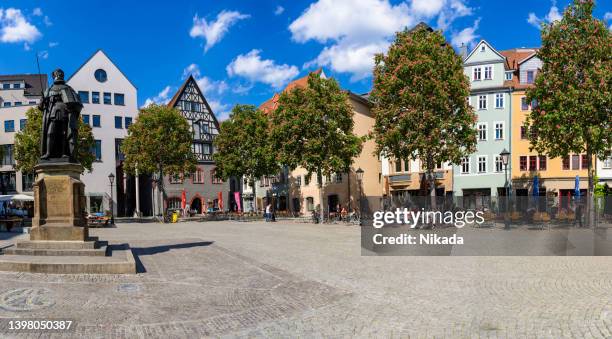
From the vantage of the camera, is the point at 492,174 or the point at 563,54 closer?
the point at 563,54

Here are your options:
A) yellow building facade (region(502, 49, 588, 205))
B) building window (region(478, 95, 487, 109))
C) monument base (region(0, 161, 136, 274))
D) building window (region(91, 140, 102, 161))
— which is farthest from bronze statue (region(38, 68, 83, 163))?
building window (region(91, 140, 102, 161))

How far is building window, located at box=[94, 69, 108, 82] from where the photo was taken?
6203cm

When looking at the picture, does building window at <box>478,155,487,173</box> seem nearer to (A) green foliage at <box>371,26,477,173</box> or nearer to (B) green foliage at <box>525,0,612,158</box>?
(A) green foliage at <box>371,26,477,173</box>

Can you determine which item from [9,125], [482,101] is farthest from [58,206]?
[9,125]

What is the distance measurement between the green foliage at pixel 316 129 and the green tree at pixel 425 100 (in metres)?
6.90

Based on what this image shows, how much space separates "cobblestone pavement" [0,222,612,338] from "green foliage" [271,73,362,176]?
25.0 m

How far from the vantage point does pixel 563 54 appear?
2830 centimetres

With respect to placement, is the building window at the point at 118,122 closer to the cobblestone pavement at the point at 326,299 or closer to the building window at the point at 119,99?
the building window at the point at 119,99

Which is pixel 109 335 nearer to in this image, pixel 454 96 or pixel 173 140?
pixel 454 96

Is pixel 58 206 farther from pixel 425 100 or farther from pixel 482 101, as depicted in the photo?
pixel 482 101

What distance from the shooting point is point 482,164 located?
165ft

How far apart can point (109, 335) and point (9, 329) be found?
1.43m

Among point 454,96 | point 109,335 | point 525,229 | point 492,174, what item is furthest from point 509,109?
point 109,335

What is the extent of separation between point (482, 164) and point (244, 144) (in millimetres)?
23636
